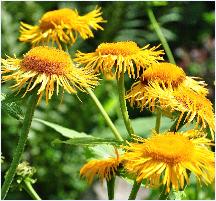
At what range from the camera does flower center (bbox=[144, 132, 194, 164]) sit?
68 cm

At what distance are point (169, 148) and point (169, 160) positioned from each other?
2 cm

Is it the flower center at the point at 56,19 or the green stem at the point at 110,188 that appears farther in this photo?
the flower center at the point at 56,19

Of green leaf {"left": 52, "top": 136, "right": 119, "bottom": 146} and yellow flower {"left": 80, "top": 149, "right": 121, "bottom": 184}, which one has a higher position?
green leaf {"left": 52, "top": 136, "right": 119, "bottom": 146}

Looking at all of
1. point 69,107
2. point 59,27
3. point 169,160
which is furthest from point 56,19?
point 69,107

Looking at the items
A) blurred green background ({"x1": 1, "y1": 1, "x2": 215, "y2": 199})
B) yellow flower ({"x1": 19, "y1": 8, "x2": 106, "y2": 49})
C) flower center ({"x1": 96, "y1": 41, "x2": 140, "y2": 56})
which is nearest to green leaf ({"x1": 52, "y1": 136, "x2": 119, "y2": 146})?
flower center ({"x1": 96, "y1": 41, "x2": 140, "y2": 56})

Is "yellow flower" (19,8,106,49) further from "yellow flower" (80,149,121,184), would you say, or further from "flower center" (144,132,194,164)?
"flower center" (144,132,194,164)

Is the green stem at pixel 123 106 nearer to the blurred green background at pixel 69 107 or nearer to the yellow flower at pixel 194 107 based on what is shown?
the yellow flower at pixel 194 107

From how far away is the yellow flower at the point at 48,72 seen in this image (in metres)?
0.77

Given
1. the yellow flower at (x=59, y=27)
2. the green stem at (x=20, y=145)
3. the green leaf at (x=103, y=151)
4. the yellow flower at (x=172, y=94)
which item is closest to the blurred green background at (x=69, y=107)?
the yellow flower at (x=59, y=27)

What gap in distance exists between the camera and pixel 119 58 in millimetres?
849

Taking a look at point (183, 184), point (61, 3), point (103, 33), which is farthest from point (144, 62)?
point (61, 3)

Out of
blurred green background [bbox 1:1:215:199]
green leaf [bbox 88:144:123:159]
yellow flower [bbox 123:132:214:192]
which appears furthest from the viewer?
blurred green background [bbox 1:1:215:199]

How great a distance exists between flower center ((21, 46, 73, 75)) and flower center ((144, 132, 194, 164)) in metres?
0.17

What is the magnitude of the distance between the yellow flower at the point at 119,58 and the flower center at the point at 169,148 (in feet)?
0.51
